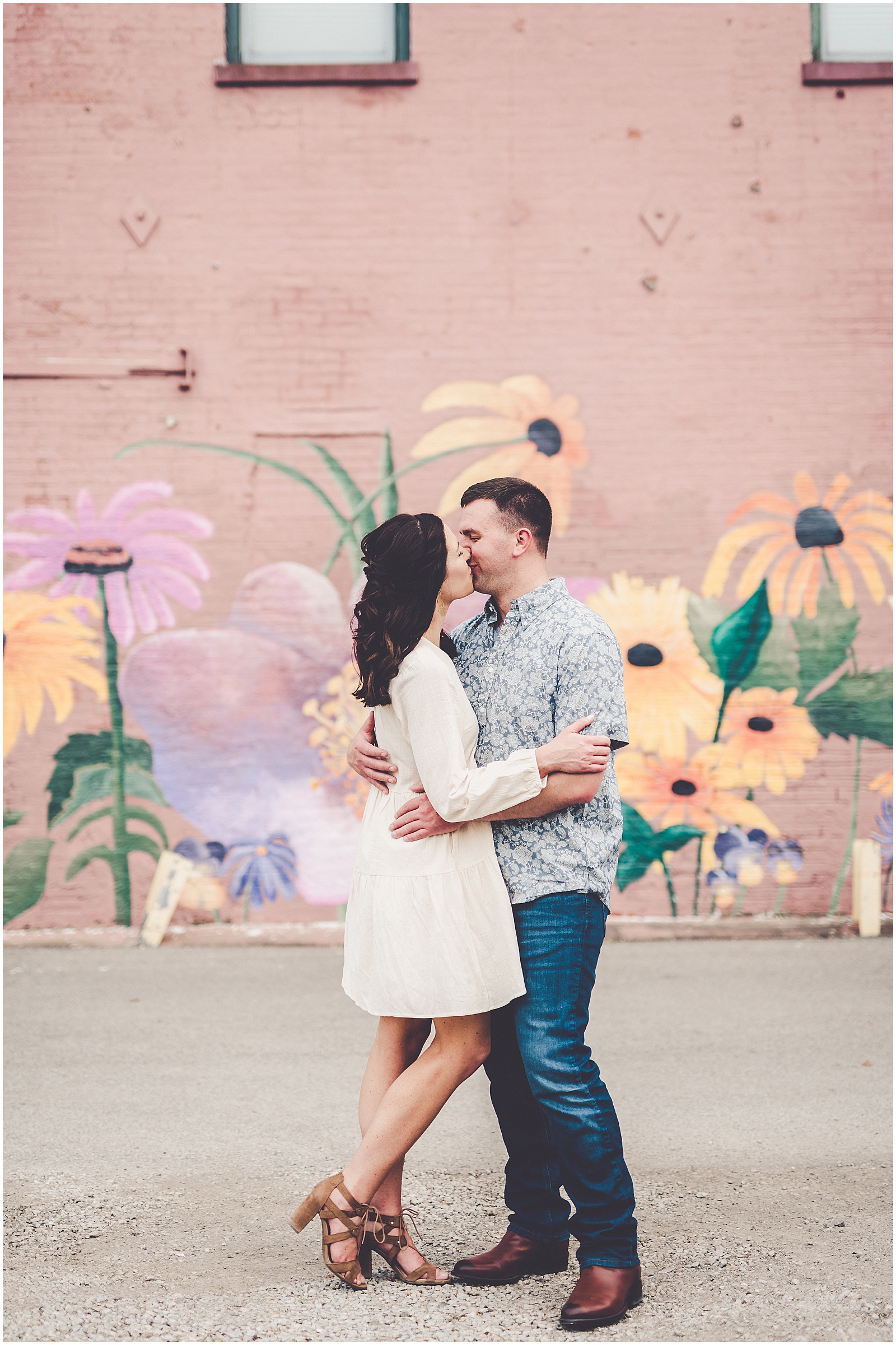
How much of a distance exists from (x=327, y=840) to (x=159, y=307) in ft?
10.9

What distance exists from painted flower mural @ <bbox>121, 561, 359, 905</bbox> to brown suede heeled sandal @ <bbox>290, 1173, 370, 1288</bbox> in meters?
4.07

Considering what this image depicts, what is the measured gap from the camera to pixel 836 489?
701 centimetres

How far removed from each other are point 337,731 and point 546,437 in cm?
215

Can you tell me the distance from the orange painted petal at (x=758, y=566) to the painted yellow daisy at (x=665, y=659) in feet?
1.13

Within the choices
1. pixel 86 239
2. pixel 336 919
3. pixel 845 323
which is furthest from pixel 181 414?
pixel 845 323

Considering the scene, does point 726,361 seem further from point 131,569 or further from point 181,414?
point 131,569

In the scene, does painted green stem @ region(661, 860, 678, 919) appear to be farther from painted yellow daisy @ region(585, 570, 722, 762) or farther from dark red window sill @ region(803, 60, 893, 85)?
dark red window sill @ region(803, 60, 893, 85)

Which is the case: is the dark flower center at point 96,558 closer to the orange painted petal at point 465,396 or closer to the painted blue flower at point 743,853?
the orange painted petal at point 465,396

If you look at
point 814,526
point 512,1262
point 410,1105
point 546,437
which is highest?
point 546,437

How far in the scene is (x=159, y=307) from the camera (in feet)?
22.6

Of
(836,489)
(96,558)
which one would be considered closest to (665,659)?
(836,489)

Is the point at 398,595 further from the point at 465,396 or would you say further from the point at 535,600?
the point at 465,396

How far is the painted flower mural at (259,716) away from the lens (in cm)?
688

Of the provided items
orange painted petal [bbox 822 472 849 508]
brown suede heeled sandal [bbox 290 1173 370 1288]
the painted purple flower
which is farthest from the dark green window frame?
brown suede heeled sandal [bbox 290 1173 370 1288]
